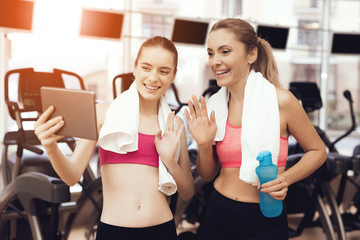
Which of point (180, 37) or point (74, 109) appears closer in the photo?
point (74, 109)

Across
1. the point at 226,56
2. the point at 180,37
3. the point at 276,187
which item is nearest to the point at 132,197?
the point at 276,187

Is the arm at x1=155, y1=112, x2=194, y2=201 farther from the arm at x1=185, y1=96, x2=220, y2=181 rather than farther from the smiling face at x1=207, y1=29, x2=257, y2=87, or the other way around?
the smiling face at x1=207, y1=29, x2=257, y2=87

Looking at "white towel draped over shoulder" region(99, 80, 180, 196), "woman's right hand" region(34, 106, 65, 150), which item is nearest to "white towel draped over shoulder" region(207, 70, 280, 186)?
"white towel draped over shoulder" region(99, 80, 180, 196)

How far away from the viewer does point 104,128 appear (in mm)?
1300

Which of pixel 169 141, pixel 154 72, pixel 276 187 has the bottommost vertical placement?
pixel 276 187

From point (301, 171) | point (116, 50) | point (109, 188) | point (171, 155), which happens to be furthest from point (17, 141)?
point (116, 50)

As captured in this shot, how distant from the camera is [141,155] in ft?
4.42

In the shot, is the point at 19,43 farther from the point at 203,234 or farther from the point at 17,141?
the point at 203,234

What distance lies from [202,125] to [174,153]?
14 centimetres

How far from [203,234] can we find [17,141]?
1476 millimetres

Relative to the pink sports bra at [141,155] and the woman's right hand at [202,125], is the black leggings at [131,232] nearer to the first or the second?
the pink sports bra at [141,155]

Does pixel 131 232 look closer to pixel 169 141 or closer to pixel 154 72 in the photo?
pixel 169 141

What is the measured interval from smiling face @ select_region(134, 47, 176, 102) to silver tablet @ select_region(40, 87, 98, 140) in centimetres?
28

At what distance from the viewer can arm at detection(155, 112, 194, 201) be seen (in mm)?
1312
